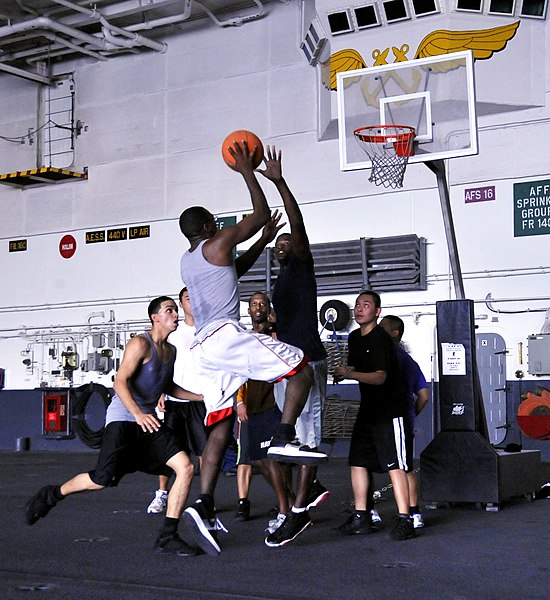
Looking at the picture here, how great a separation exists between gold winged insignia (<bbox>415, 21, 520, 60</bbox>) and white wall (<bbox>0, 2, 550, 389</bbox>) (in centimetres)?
12

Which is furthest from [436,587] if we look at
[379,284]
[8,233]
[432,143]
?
[8,233]

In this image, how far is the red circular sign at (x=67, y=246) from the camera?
52.9 ft

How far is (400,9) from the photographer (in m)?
11.9

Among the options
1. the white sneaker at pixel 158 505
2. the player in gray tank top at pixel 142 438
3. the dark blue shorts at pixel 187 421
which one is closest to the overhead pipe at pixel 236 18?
the dark blue shorts at pixel 187 421

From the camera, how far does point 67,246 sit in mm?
16203

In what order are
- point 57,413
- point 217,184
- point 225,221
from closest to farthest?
point 225,221 < point 217,184 < point 57,413

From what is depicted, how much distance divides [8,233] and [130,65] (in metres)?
3.90

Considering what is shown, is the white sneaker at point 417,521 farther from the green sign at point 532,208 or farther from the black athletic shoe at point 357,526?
the green sign at point 532,208

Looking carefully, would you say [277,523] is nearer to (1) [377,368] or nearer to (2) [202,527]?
(2) [202,527]

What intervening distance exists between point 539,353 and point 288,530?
7.24 meters

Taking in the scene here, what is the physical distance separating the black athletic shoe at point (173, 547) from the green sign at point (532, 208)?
8.25 metres

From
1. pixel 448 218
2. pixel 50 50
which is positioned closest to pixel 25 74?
pixel 50 50

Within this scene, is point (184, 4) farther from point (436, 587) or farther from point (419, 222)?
point (436, 587)

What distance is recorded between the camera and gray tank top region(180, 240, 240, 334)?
5.28 m
